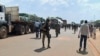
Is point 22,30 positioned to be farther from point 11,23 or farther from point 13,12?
point 11,23

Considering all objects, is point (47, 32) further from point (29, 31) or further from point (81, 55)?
point (29, 31)

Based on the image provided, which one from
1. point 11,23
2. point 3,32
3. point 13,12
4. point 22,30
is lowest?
point 22,30

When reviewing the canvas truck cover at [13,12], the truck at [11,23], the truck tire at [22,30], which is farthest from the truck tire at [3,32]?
the truck tire at [22,30]

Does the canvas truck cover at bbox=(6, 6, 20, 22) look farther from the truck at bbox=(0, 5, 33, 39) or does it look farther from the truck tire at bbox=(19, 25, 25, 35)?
the truck tire at bbox=(19, 25, 25, 35)

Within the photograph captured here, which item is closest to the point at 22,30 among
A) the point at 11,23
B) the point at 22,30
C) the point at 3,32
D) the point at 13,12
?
the point at 22,30

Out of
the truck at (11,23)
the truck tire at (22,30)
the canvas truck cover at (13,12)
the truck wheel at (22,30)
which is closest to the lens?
the truck at (11,23)

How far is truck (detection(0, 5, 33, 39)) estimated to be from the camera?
Result: 26.1 metres

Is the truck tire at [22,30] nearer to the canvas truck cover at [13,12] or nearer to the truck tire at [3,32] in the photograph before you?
the canvas truck cover at [13,12]

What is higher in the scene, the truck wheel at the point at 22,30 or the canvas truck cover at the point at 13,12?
the canvas truck cover at the point at 13,12

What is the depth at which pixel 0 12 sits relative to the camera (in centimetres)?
2598

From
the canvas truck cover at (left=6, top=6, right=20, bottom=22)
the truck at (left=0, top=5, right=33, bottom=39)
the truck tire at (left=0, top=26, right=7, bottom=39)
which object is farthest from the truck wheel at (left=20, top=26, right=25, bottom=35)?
the truck tire at (left=0, top=26, right=7, bottom=39)

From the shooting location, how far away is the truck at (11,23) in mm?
26081

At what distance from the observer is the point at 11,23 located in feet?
100

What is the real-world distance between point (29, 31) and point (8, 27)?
9971 millimetres
